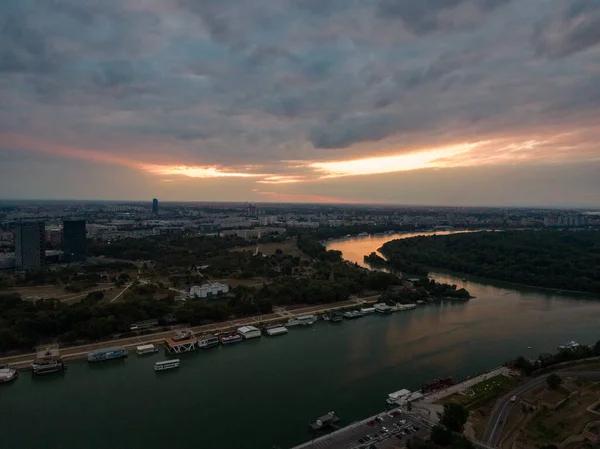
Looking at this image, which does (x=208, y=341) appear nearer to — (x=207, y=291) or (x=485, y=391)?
(x=207, y=291)

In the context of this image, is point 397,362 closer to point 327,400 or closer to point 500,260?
point 327,400

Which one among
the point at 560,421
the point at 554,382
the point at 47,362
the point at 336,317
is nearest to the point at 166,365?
the point at 47,362

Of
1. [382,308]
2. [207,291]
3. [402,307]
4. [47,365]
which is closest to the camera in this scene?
[47,365]

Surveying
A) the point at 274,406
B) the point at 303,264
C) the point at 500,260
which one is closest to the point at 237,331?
the point at 274,406

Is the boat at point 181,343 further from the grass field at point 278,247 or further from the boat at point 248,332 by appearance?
the grass field at point 278,247

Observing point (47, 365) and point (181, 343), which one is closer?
point (47, 365)

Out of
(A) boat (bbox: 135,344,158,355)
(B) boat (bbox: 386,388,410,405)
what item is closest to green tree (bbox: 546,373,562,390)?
(B) boat (bbox: 386,388,410,405)

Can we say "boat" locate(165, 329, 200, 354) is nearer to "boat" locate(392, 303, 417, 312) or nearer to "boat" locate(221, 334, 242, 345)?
"boat" locate(221, 334, 242, 345)
